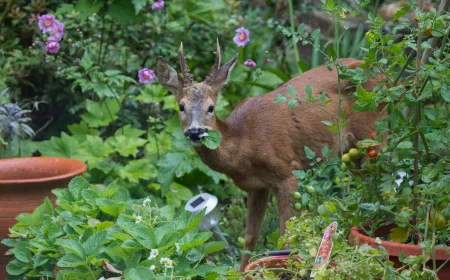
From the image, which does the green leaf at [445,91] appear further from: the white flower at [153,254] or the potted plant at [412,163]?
the white flower at [153,254]

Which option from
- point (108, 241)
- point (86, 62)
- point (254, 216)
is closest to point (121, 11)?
point (86, 62)

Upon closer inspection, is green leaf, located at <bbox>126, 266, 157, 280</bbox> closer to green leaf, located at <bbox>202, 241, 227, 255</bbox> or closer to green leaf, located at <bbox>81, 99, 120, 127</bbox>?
green leaf, located at <bbox>202, 241, 227, 255</bbox>

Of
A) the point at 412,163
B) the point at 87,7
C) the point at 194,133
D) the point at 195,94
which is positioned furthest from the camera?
the point at 87,7

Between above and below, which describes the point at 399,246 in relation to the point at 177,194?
above

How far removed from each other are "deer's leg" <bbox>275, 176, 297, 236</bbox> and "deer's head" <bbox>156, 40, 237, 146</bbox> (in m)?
0.62

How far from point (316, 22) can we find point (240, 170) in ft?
18.9

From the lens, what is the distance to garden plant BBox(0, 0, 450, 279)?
3361 mm

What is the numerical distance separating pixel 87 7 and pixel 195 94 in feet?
7.37

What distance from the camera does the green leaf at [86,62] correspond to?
6.51m

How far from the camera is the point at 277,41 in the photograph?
30.3 feet

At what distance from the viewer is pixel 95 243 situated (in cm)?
347

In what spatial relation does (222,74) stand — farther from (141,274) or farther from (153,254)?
(141,274)

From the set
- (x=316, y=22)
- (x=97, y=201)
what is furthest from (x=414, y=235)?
(x=316, y=22)

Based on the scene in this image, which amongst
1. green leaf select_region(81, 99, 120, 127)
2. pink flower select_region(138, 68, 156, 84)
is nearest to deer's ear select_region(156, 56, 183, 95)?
pink flower select_region(138, 68, 156, 84)
